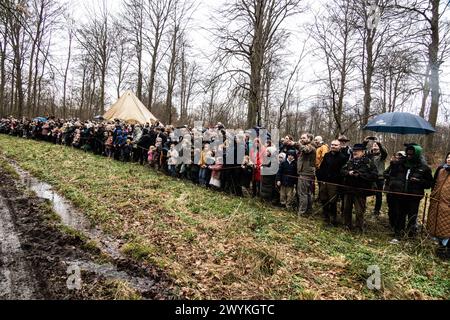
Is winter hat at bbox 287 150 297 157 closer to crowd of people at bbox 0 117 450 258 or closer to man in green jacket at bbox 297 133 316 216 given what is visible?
crowd of people at bbox 0 117 450 258

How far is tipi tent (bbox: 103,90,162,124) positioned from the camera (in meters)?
21.1

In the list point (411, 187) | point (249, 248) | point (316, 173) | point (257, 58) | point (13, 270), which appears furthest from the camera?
point (257, 58)

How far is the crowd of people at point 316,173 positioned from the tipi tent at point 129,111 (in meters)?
8.41

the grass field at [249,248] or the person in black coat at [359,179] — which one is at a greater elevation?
the person in black coat at [359,179]

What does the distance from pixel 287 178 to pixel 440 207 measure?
3275mm

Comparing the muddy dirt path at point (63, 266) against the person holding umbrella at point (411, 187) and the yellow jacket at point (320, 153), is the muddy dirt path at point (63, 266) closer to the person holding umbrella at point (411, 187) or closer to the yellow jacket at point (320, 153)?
the person holding umbrella at point (411, 187)

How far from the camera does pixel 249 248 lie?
490 centimetres

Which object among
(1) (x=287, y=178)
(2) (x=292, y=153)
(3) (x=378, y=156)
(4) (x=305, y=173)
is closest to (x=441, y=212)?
(3) (x=378, y=156)

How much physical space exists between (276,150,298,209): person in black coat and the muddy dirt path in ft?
14.6

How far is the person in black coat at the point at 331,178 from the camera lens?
6.95 meters

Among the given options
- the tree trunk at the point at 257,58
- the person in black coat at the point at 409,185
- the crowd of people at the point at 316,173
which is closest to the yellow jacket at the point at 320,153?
the crowd of people at the point at 316,173

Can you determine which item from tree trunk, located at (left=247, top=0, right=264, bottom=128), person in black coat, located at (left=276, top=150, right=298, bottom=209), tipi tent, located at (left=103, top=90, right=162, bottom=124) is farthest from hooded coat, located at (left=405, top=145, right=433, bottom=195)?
tipi tent, located at (left=103, top=90, right=162, bottom=124)

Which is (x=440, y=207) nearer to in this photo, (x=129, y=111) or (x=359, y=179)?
(x=359, y=179)
